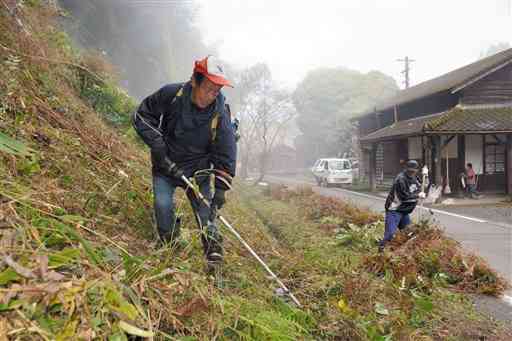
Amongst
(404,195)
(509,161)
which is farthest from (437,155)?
(404,195)

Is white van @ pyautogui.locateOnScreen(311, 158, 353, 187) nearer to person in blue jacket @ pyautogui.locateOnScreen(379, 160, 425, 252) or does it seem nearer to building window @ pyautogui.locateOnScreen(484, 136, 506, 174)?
building window @ pyautogui.locateOnScreen(484, 136, 506, 174)

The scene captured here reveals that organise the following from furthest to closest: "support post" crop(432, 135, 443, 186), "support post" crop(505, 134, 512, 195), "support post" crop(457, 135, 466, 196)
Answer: "support post" crop(457, 135, 466, 196), "support post" crop(505, 134, 512, 195), "support post" crop(432, 135, 443, 186)

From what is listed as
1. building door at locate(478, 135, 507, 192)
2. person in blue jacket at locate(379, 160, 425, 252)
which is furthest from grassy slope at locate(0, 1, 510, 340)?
building door at locate(478, 135, 507, 192)

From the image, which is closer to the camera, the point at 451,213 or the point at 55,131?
the point at 55,131

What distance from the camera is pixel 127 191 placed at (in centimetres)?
383

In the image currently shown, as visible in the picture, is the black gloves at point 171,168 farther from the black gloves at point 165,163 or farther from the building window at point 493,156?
the building window at point 493,156

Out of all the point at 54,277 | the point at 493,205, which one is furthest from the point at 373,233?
the point at 493,205

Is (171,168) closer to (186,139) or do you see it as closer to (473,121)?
(186,139)

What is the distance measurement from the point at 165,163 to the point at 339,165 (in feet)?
65.9

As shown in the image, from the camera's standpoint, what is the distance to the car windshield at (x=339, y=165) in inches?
861

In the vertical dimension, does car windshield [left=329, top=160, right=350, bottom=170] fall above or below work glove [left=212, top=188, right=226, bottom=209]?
above

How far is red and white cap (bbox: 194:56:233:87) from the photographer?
8.61ft

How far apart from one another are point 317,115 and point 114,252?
127ft

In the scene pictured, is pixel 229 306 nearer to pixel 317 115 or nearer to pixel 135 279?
pixel 135 279
